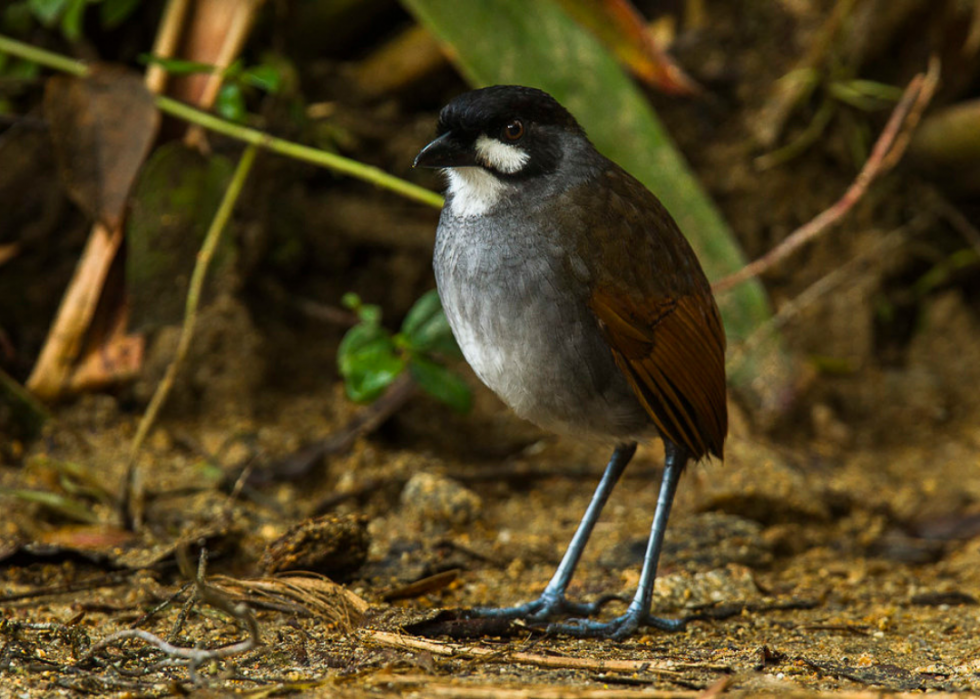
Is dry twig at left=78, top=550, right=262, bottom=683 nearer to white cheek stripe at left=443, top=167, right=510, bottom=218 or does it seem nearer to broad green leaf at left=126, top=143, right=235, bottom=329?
white cheek stripe at left=443, top=167, right=510, bottom=218

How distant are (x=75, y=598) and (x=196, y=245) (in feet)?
4.91

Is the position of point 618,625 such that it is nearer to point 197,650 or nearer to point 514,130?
point 197,650

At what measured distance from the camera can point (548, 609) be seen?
3.19 meters

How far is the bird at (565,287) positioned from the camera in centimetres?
290

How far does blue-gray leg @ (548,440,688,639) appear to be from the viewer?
3023 millimetres

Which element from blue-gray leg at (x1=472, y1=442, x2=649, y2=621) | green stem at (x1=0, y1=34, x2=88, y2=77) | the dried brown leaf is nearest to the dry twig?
blue-gray leg at (x1=472, y1=442, x2=649, y2=621)

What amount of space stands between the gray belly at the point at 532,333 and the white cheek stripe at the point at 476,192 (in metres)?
0.06

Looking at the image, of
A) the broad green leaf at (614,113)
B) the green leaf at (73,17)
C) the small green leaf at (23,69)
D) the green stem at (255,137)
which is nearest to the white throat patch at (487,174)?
the green stem at (255,137)

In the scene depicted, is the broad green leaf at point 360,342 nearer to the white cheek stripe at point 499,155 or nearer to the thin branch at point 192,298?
the thin branch at point 192,298

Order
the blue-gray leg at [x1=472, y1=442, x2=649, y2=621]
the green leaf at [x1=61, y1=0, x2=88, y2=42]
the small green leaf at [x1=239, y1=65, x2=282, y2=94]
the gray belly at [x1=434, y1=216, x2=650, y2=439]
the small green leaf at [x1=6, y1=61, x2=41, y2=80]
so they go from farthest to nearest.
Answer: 1. the small green leaf at [x1=6, y1=61, x2=41, y2=80]
2. the green leaf at [x1=61, y1=0, x2=88, y2=42]
3. the small green leaf at [x1=239, y1=65, x2=282, y2=94]
4. the blue-gray leg at [x1=472, y1=442, x2=649, y2=621]
5. the gray belly at [x1=434, y1=216, x2=650, y2=439]

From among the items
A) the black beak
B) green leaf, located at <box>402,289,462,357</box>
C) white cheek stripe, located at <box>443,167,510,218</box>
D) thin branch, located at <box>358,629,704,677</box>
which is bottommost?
thin branch, located at <box>358,629,704,677</box>

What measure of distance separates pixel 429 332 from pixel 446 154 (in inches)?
46.1

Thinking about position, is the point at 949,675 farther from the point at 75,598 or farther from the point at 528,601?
the point at 75,598

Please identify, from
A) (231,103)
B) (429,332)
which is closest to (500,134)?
(429,332)
